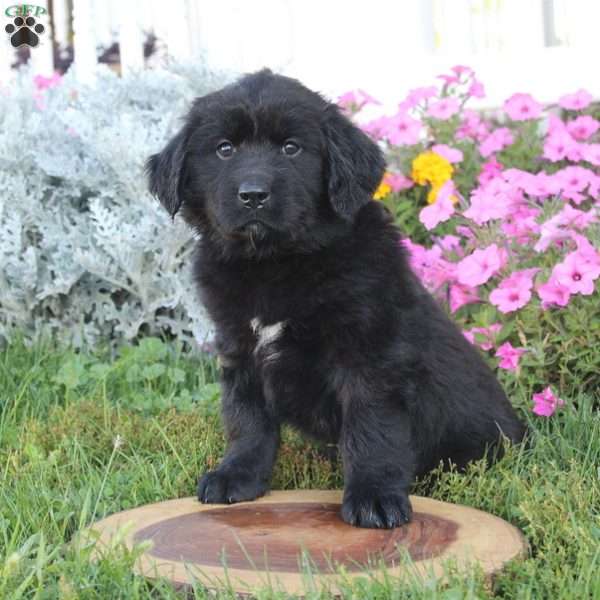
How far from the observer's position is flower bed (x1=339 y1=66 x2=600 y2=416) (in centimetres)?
368

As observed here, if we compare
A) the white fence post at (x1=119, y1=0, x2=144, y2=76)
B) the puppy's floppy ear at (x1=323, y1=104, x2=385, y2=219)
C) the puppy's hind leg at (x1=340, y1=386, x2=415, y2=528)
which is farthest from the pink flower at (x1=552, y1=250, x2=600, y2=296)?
the white fence post at (x1=119, y1=0, x2=144, y2=76)

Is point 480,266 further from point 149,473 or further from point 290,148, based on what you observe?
point 149,473

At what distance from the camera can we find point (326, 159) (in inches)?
117

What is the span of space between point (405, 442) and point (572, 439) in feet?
2.77

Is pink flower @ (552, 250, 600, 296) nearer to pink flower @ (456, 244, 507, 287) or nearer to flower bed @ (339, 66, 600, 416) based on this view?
flower bed @ (339, 66, 600, 416)

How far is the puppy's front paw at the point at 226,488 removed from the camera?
2918 millimetres

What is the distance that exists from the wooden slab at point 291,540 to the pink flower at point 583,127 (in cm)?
262

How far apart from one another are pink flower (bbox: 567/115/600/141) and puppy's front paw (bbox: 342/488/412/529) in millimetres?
2776

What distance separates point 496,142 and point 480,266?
1.34 m

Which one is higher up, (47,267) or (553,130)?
(553,130)

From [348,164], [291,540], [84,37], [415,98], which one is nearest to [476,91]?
A: [415,98]

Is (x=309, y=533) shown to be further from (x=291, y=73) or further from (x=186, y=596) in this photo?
(x=291, y=73)

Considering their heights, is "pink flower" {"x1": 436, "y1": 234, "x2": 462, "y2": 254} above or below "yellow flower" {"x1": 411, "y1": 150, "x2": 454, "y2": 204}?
below

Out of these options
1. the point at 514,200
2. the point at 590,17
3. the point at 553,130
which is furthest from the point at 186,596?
the point at 590,17
